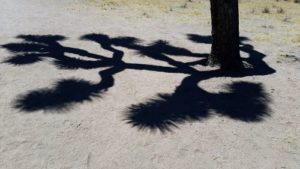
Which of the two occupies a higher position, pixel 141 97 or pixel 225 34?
pixel 225 34

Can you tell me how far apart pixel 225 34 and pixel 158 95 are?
6.81ft

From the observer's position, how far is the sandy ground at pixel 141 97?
5.50 m

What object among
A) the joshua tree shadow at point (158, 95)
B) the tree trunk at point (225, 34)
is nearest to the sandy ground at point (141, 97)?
the joshua tree shadow at point (158, 95)

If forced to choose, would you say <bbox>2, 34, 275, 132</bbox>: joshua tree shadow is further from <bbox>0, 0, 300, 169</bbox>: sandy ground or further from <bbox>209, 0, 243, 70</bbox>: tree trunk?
<bbox>209, 0, 243, 70</bbox>: tree trunk

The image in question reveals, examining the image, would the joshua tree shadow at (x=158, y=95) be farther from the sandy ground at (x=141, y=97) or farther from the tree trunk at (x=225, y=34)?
the tree trunk at (x=225, y=34)

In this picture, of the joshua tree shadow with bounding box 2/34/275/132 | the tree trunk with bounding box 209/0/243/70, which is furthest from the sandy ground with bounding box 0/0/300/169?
the tree trunk with bounding box 209/0/243/70

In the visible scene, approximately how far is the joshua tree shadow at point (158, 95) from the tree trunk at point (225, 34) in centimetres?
27

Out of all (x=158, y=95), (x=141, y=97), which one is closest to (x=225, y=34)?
(x=158, y=95)

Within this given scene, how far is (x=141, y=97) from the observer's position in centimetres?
721

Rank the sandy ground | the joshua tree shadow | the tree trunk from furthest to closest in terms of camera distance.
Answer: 1. the tree trunk
2. the joshua tree shadow
3. the sandy ground

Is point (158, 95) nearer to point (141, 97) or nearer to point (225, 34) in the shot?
point (141, 97)

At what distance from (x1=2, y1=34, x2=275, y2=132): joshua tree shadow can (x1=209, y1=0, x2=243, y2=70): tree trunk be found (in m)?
0.27

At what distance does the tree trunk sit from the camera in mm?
8180

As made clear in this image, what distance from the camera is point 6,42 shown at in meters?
10.1
